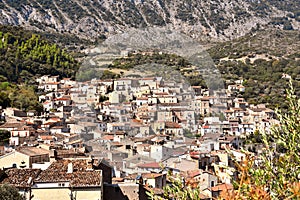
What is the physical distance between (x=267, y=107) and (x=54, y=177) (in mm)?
22973

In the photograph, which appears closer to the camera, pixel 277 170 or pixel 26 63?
pixel 277 170

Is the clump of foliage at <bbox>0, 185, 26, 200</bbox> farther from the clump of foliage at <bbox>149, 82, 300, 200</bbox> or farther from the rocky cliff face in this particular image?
the rocky cliff face

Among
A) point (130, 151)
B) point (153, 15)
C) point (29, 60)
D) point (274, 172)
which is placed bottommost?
point (130, 151)

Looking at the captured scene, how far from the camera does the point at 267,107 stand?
31172 mm

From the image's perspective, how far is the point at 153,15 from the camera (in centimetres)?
6900

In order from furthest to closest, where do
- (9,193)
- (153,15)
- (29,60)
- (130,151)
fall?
(153,15) < (29,60) < (130,151) < (9,193)

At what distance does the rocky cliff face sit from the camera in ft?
218

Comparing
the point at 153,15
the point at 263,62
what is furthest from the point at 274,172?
the point at 153,15

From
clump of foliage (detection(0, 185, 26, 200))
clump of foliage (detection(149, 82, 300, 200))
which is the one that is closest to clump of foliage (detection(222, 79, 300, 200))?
clump of foliage (detection(149, 82, 300, 200))

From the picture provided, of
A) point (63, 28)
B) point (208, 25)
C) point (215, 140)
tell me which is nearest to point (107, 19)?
point (63, 28)

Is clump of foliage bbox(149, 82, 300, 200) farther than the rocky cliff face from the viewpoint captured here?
No

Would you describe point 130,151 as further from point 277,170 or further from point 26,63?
point 26,63

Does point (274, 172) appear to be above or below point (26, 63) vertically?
below

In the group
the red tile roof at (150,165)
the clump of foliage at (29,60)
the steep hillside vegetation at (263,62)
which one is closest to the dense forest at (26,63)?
the clump of foliage at (29,60)
